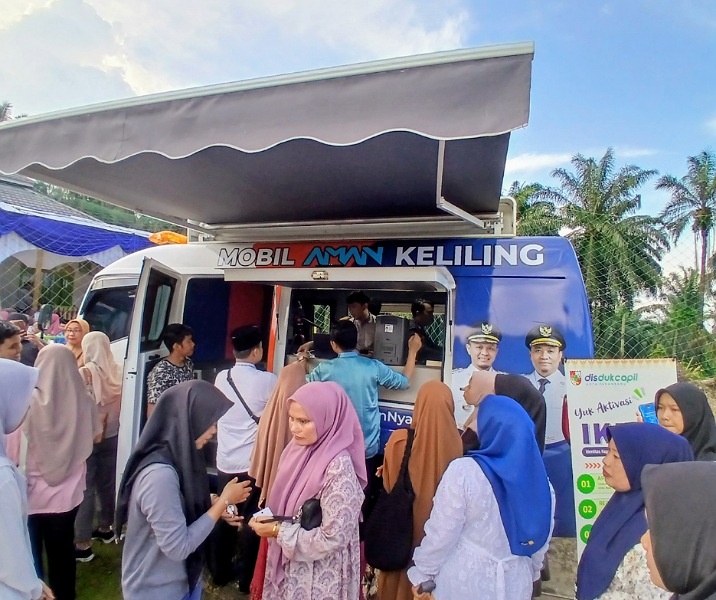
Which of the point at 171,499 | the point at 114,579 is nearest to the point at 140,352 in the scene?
the point at 114,579

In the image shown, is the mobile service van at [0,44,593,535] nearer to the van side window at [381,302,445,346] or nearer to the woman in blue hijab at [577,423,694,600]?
the van side window at [381,302,445,346]

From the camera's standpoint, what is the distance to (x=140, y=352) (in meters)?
3.97

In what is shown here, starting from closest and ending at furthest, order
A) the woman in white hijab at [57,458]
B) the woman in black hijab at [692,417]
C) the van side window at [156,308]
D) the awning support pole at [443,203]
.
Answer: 1. the awning support pole at [443,203]
2. the woman in black hijab at [692,417]
3. the woman in white hijab at [57,458]
4. the van side window at [156,308]

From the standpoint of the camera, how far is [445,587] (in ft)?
6.51

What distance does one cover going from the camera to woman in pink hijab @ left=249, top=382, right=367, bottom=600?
203 cm

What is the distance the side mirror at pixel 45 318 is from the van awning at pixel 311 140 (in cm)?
591

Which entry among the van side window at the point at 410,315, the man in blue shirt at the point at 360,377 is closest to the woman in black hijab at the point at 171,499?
the man in blue shirt at the point at 360,377

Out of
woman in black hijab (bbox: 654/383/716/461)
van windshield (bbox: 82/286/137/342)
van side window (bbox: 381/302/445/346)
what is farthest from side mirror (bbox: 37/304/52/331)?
woman in black hijab (bbox: 654/383/716/461)

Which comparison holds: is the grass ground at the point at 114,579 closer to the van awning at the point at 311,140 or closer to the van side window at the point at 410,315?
the van side window at the point at 410,315

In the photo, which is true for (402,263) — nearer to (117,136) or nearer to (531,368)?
(531,368)

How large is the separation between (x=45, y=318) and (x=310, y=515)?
29.2 ft

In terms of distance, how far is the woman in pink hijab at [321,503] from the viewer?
2.03 metres

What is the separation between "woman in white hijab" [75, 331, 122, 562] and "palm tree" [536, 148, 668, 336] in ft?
27.0

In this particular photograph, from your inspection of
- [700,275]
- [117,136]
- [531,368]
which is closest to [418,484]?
[531,368]
